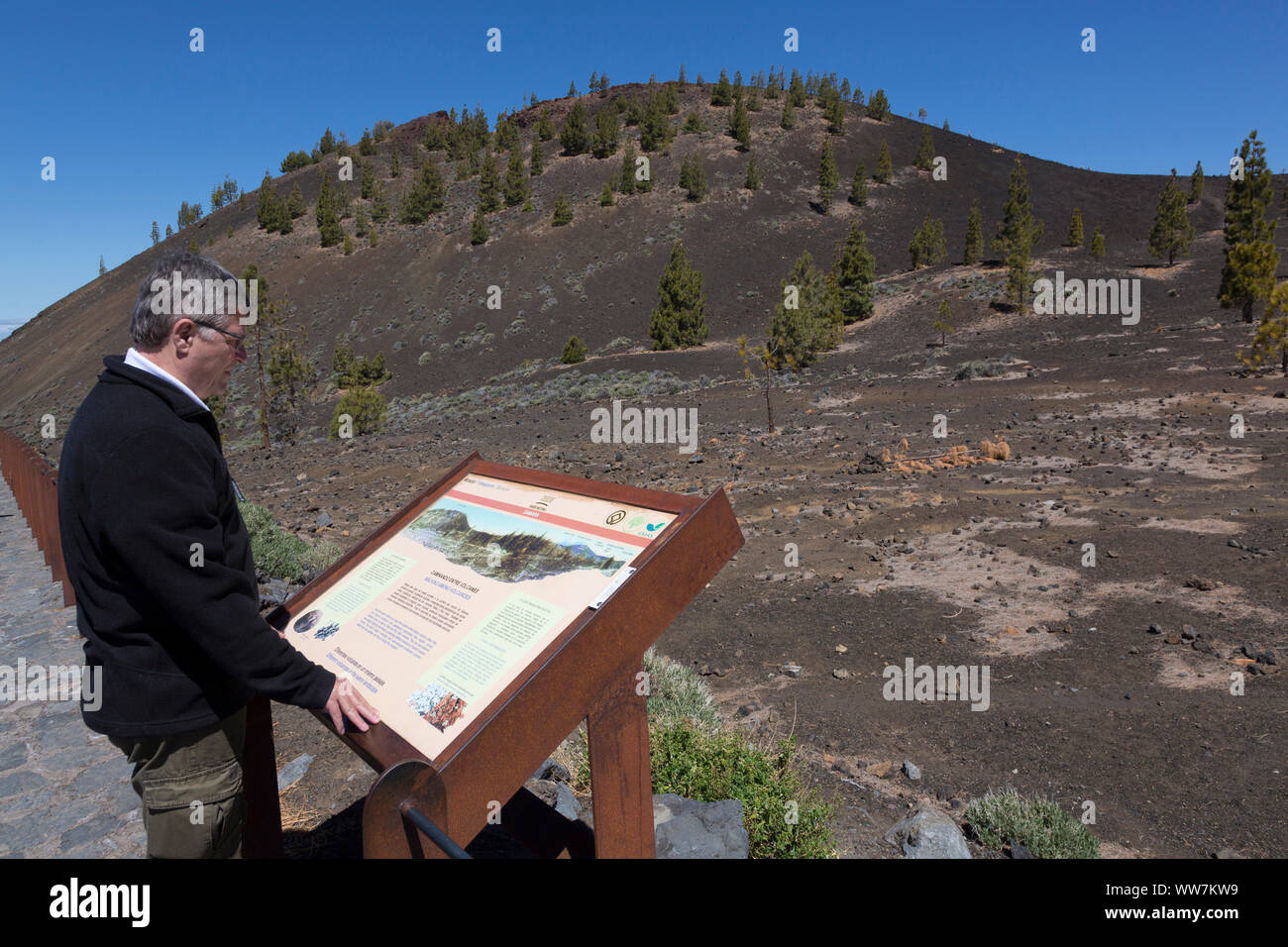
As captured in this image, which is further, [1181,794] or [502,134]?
[502,134]

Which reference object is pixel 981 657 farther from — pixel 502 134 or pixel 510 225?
pixel 502 134

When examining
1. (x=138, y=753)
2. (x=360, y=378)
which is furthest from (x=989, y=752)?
(x=360, y=378)

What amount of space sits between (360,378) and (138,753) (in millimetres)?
35197

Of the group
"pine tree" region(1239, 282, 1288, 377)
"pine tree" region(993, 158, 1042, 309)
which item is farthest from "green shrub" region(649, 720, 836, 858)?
"pine tree" region(993, 158, 1042, 309)

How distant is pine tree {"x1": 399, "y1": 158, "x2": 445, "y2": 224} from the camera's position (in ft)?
193

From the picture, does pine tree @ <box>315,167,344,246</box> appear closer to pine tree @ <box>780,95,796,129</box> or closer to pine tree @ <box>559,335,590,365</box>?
pine tree @ <box>559,335,590,365</box>

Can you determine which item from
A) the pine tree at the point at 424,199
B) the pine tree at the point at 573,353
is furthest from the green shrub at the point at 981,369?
the pine tree at the point at 424,199

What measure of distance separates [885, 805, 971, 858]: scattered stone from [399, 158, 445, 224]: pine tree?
61.4 meters

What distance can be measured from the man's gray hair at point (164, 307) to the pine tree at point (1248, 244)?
22.6 metres

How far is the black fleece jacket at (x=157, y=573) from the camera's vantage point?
1.80 metres

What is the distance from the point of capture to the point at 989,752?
17.4ft
